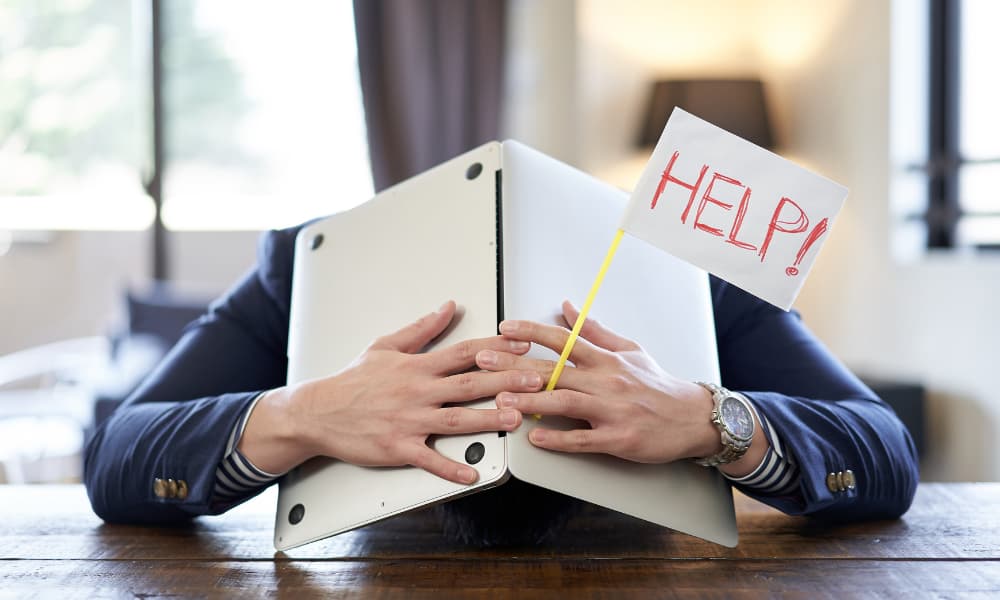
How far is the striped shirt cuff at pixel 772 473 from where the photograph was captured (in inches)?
34.5

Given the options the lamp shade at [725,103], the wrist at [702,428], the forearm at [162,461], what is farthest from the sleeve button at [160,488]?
the lamp shade at [725,103]

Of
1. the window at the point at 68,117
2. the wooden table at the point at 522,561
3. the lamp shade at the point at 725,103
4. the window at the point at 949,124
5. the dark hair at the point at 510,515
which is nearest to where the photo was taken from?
the wooden table at the point at 522,561

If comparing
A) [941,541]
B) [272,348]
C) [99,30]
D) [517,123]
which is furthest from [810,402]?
[99,30]

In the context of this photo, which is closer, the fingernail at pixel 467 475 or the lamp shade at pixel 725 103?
the fingernail at pixel 467 475

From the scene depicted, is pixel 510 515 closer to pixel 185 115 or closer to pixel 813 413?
pixel 813 413

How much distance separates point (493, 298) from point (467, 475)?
A: 139mm

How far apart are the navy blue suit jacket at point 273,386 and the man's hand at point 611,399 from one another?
0.38ft

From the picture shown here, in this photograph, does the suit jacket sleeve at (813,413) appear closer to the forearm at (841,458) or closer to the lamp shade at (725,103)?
the forearm at (841,458)

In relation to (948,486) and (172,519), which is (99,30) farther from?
(948,486)

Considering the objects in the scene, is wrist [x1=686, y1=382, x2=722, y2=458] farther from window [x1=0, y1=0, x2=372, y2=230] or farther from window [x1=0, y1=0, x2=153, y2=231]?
window [x1=0, y1=0, x2=153, y2=231]

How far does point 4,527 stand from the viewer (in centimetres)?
95

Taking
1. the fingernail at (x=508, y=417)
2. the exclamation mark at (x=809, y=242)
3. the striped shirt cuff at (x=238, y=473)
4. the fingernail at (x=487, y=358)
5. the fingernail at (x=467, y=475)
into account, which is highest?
the exclamation mark at (x=809, y=242)

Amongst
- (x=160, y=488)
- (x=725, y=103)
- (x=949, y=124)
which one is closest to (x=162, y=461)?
(x=160, y=488)

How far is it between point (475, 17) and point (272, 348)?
290 centimetres
